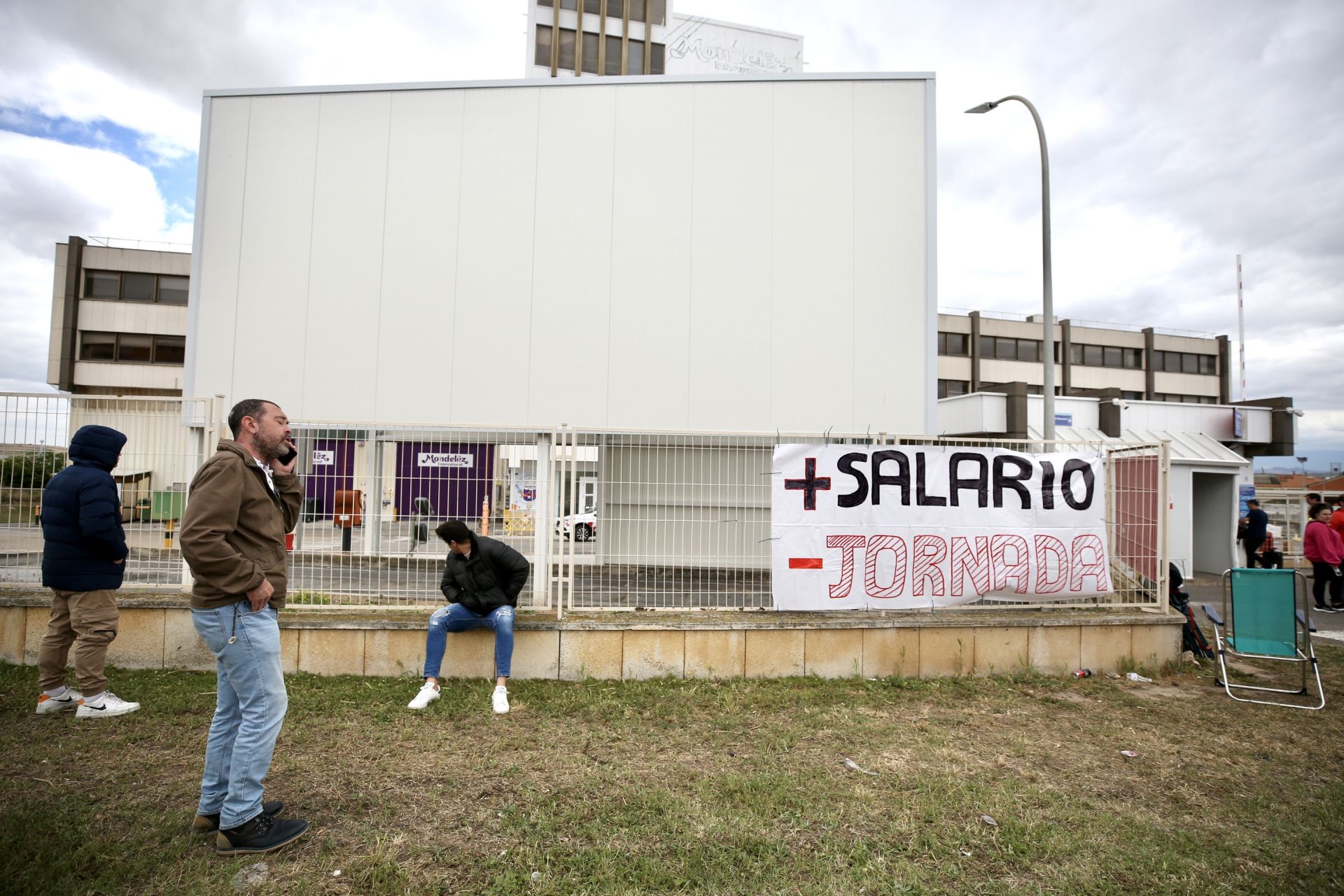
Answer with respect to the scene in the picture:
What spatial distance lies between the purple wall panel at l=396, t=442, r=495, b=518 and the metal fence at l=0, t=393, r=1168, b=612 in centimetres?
1

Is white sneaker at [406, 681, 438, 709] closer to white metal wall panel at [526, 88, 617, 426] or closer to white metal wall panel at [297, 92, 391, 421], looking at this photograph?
white metal wall panel at [526, 88, 617, 426]

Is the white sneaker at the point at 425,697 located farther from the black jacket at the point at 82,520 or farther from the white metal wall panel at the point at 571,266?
the white metal wall panel at the point at 571,266

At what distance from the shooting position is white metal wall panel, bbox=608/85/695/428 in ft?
41.4

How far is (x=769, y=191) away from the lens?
1266cm

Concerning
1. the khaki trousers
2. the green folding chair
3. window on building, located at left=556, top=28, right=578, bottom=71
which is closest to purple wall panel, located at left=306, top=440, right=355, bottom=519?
the khaki trousers

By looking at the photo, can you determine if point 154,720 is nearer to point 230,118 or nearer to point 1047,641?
point 1047,641

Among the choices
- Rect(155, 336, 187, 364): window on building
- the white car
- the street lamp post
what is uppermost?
Rect(155, 336, 187, 364): window on building

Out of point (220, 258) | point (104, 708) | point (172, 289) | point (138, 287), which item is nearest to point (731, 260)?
point (220, 258)

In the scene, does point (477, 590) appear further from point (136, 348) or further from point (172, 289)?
point (136, 348)

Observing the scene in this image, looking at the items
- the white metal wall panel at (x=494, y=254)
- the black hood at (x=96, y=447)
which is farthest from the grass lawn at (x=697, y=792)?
the white metal wall panel at (x=494, y=254)

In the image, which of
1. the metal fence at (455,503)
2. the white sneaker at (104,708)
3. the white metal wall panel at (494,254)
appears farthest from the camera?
the white metal wall panel at (494,254)

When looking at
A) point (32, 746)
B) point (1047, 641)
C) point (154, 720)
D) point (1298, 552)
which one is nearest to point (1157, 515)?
point (1047, 641)

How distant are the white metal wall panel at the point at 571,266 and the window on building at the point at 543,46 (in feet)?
Answer: 86.4

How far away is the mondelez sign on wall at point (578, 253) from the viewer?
41.1 feet
